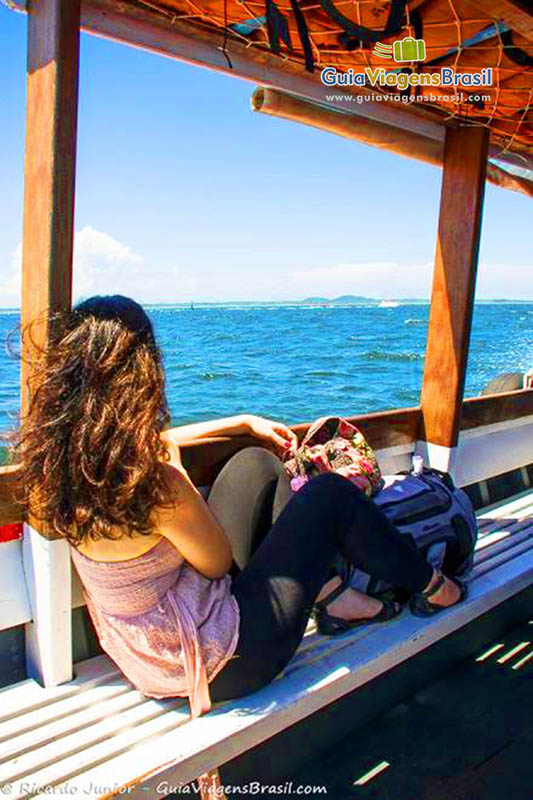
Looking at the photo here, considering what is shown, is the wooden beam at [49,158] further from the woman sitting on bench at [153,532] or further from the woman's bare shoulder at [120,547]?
the woman's bare shoulder at [120,547]

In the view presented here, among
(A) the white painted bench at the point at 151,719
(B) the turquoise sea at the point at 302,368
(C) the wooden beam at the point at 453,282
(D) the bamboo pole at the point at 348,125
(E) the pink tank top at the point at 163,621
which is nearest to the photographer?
(A) the white painted bench at the point at 151,719

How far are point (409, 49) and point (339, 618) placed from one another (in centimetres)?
174

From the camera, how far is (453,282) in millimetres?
2764

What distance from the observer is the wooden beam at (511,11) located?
5.65ft

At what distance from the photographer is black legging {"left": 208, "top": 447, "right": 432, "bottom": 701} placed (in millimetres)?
1505

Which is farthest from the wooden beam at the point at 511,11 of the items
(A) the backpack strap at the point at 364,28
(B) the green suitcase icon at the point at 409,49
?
(B) the green suitcase icon at the point at 409,49

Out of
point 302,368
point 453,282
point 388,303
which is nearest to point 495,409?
point 453,282

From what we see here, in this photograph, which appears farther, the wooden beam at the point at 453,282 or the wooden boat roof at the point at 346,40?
the wooden beam at the point at 453,282

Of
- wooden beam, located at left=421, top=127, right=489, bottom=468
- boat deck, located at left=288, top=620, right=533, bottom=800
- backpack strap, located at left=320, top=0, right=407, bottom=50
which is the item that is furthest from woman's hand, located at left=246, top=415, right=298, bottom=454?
backpack strap, located at left=320, top=0, right=407, bottom=50

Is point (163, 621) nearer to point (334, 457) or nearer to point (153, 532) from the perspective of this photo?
point (153, 532)

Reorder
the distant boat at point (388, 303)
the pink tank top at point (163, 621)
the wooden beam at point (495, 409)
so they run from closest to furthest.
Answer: the pink tank top at point (163, 621) < the wooden beam at point (495, 409) < the distant boat at point (388, 303)

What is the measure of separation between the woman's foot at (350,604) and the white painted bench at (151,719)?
40 millimetres

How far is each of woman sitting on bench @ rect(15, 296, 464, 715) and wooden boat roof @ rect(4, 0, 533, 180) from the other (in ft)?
2.98

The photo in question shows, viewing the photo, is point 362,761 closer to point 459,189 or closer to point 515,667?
point 515,667
